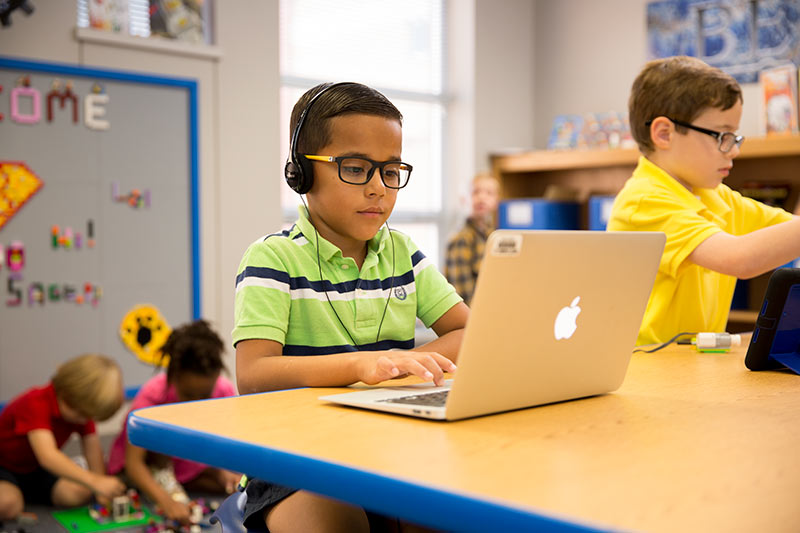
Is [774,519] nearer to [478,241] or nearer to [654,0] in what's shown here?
[478,241]

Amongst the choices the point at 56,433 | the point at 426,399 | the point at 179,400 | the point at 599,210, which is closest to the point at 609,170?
the point at 599,210

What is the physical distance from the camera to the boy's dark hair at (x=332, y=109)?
1.28 metres

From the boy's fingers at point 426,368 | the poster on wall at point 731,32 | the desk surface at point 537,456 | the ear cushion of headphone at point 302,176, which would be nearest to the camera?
the desk surface at point 537,456

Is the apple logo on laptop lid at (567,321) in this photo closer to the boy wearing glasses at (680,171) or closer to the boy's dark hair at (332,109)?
the boy's dark hair at (332,109)

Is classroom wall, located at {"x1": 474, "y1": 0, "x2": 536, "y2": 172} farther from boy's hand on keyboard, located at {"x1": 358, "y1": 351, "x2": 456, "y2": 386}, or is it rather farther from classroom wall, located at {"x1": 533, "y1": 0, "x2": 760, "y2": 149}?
boy's hand on keyboard, located at {"x1": 358, "y1": 351, "x2": 456, "y2": 386}

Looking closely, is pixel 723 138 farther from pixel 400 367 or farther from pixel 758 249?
pixel 400 367

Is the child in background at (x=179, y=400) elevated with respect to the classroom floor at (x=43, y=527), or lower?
elevated

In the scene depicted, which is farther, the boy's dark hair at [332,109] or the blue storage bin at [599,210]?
the blue storage bin at [599,210]

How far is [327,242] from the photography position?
128 centimetres

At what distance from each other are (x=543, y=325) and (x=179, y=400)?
2.09 meters

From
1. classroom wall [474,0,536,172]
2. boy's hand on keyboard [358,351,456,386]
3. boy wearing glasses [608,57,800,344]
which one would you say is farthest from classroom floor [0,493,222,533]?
classroom wall [474,0,536,172]

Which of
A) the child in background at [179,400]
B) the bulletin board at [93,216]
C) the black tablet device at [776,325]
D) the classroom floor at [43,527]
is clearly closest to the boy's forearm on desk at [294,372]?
the black tablet device at [776,325]

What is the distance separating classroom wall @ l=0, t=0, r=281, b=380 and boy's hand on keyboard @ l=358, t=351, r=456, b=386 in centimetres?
287

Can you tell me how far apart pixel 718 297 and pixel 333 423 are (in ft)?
3.96
